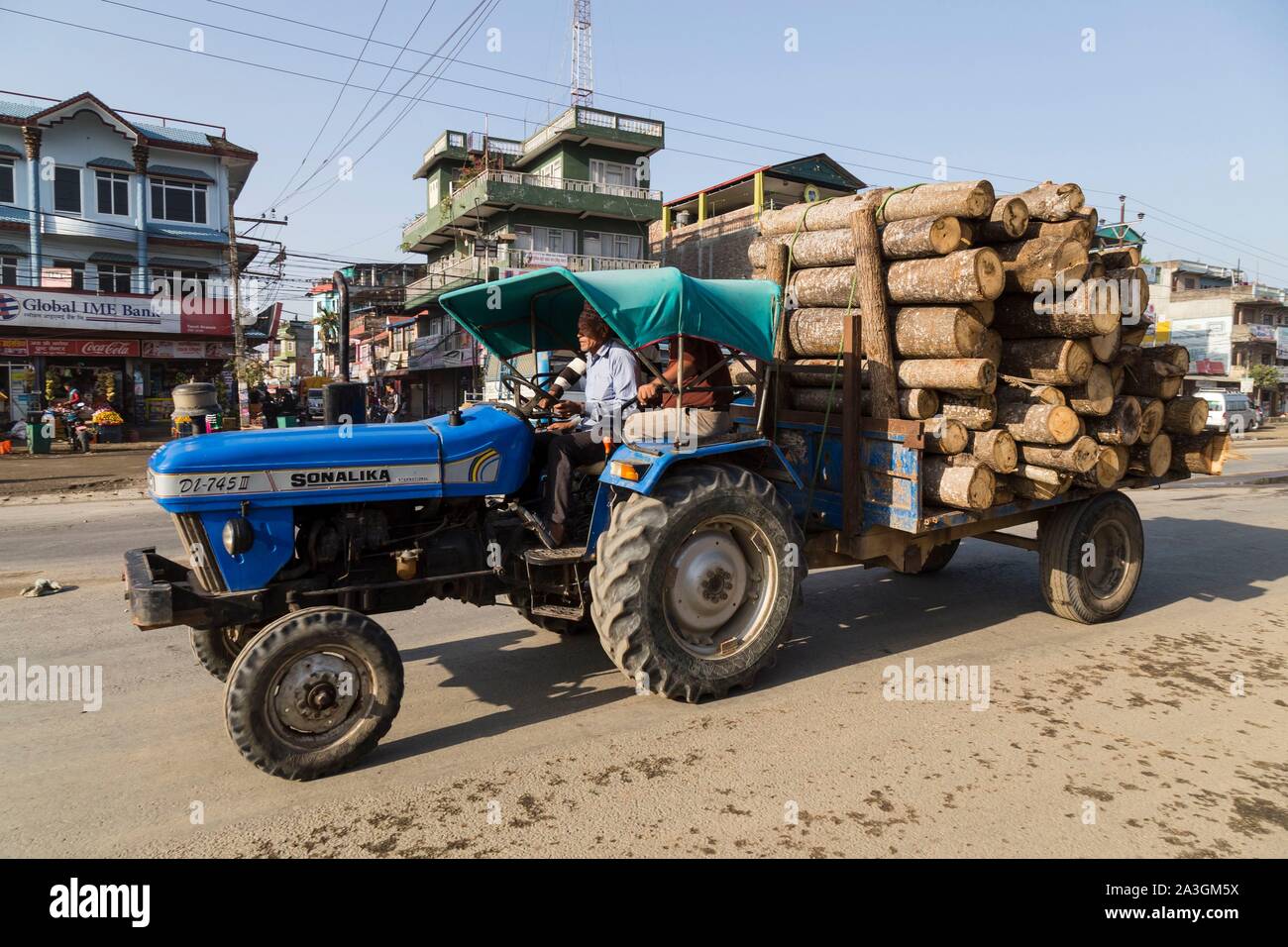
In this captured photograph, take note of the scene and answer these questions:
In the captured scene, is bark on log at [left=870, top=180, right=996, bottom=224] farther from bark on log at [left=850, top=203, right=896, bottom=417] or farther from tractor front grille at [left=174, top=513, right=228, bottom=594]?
tractor front grille at [left=174, top=513, right=228, bottom=594]

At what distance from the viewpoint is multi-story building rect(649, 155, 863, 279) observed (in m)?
31.0

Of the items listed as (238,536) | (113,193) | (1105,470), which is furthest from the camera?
(113,193)

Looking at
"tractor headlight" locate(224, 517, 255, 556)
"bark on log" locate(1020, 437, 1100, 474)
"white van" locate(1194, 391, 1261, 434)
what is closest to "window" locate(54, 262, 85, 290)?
"tractor headlight" locate(224, 517, 255, 556)

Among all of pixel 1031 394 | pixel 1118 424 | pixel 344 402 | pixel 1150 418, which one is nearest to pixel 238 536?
pixel 344 402

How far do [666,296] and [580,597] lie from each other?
1796 mm

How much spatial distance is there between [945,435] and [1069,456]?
837 mm

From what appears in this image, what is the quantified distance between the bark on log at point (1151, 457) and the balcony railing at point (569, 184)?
31227mm

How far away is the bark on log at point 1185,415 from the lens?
246 inches

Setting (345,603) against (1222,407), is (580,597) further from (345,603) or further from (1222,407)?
(1222,407)

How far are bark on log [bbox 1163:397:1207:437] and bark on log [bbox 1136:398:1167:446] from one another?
0.20m

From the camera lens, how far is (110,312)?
26.8 meters

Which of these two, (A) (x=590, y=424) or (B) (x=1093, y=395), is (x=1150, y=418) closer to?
(B) (x=1093, y=395)

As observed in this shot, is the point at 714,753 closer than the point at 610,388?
Yes

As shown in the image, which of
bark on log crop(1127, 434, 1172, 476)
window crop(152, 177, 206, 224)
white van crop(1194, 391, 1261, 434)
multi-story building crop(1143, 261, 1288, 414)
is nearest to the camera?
bark on log crop(1127, 434, 1172, 476)
